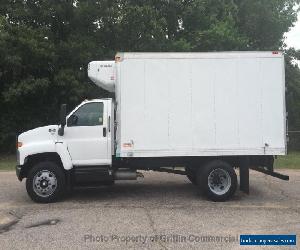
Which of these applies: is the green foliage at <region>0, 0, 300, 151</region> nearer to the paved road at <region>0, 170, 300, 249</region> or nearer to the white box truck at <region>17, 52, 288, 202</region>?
the paved road at <region>0, 170, 300, 249</region>

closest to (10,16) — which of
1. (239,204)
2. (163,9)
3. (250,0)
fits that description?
(163,9)

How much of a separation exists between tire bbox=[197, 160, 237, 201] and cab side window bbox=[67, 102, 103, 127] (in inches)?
102

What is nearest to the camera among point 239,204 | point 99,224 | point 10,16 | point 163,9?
point 99,224

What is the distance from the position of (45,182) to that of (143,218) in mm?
2695

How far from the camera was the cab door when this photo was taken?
35.4 ft

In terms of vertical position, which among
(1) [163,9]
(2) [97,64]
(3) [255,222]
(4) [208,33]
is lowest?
(3) [255,222]

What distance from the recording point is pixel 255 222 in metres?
8.88

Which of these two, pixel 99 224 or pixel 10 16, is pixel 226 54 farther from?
pixel 10 16

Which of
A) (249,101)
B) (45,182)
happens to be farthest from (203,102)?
(45,182)

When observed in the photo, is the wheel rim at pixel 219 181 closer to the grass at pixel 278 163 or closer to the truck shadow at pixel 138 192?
the truck shadow at pixel 138 192

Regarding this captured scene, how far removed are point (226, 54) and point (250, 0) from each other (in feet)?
81.5

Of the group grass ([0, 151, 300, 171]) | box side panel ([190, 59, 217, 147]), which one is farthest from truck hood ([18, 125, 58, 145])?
grass ([0, 151, 300, 171])

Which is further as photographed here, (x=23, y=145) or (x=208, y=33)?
(x=208, y=33)

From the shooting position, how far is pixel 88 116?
10.9 meters
